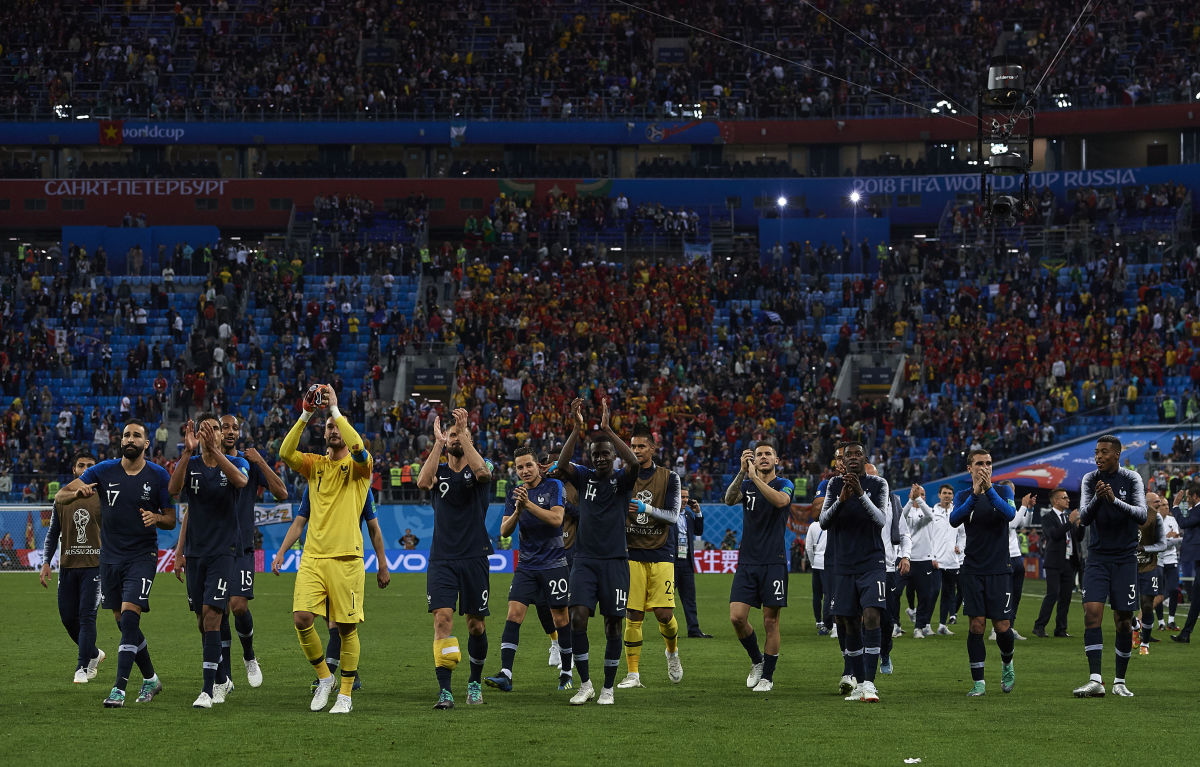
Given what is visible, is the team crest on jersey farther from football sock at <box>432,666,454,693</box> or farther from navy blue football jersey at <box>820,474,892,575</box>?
football sock at <box>432,666,454,693</box>

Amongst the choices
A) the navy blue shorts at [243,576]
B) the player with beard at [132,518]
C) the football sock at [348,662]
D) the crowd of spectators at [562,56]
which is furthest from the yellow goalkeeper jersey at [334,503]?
the crowd of spectators at [562,56]

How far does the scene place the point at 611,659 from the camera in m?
14.2

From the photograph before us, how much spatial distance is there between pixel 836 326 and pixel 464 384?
13.7m

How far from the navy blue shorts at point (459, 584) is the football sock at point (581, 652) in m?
0.98

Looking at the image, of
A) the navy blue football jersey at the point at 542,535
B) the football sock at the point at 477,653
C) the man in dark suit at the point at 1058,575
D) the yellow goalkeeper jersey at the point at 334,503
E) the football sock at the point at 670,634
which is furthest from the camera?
the man in dark suit at the point at 1058,575

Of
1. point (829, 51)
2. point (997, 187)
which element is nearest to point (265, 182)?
point (829, 51)

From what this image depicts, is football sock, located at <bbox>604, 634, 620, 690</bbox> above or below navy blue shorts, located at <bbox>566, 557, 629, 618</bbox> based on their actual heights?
below

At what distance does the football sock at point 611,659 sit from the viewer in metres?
13.9

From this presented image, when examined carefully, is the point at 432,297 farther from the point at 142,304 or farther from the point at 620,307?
the point at 142,304

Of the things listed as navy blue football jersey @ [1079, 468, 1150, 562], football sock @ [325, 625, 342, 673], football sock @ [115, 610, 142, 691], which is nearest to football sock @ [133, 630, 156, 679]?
football sock @ [115, 610, 142, 691]

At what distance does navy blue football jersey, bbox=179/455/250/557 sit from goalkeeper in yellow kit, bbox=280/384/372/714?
35.9 inches

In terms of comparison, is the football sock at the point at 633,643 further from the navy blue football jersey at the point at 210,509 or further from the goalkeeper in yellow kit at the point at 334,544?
→ the navy blue football jersey at the point at 210,509

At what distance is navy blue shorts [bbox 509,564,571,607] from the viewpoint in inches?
575

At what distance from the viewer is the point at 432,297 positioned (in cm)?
5497
